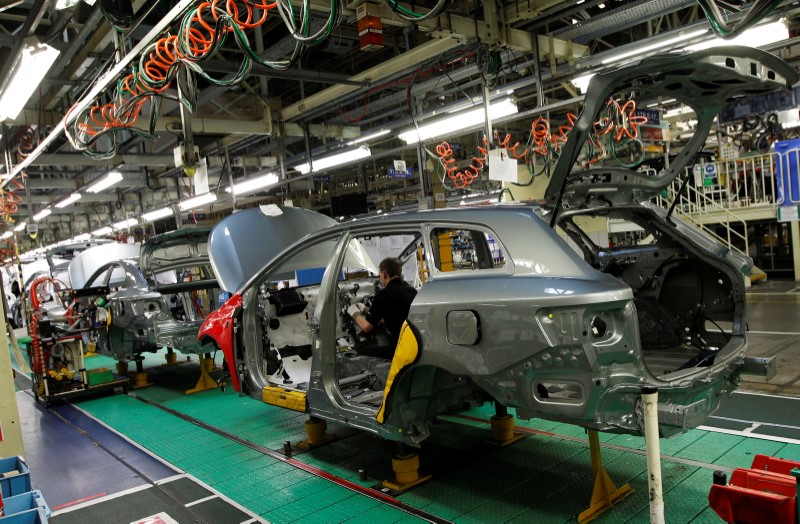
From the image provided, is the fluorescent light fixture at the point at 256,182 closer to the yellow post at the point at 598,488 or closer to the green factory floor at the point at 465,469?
the green factory floor at the point at 465,469

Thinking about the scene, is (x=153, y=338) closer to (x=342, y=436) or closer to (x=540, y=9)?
(x=342, y=436)

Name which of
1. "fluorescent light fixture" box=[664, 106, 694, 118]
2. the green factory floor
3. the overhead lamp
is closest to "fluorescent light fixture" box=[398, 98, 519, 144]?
the overhead lamp

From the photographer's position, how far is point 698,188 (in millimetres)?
15742

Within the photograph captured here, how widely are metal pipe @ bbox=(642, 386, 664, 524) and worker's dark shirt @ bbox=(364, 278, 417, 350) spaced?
2.05 metres

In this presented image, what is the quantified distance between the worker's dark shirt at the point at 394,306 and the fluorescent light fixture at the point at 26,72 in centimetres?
370

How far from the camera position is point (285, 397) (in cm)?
440

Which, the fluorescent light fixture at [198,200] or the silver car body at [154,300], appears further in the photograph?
the fluorescent light fixture at [198,200]

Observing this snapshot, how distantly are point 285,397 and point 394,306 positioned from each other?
3.60ft

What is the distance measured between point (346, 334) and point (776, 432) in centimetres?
347

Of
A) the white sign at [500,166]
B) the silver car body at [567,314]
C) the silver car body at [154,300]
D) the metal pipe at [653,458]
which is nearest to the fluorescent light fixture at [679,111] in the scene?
the white sign at [500,166]

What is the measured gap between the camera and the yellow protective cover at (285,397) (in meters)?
4.26

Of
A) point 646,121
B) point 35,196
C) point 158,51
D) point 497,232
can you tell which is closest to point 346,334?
point 497,232

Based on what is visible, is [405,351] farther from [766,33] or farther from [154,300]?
[154,300]

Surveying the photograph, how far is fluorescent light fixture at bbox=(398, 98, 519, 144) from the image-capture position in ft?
24.0
